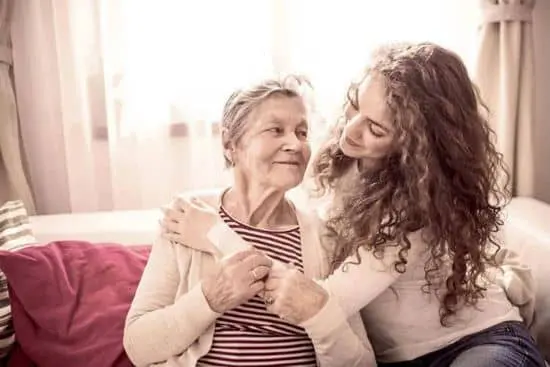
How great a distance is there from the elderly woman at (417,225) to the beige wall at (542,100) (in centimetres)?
97

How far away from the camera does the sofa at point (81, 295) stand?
1623 millimetres

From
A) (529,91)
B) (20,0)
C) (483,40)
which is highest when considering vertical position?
(20,0)

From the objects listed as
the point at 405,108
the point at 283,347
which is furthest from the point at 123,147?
the point at 405,108

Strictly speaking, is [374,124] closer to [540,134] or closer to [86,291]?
[86,291]

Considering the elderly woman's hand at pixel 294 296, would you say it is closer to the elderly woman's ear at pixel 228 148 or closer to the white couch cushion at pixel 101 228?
the elderly woman's ear at pixel 228 148

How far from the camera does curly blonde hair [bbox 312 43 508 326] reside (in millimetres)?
1396

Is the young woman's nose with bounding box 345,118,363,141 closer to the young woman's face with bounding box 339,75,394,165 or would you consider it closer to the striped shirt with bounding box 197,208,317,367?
the young woman's face with bounding box 339,75,394,165

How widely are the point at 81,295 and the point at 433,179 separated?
860 millimetres

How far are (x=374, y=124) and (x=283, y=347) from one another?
500 millimetres

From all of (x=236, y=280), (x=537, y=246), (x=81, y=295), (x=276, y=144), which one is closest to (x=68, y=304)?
(x=81, y=295)

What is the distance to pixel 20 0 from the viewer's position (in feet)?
7.16

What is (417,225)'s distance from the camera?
1.44 metres

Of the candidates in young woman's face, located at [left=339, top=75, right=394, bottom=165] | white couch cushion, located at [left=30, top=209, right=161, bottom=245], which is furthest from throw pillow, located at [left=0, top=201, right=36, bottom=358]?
young woman's face, located at [left=339, top=75, right=394, bottom=165]

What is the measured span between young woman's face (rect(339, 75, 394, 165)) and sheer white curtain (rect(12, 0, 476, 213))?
778 mm
